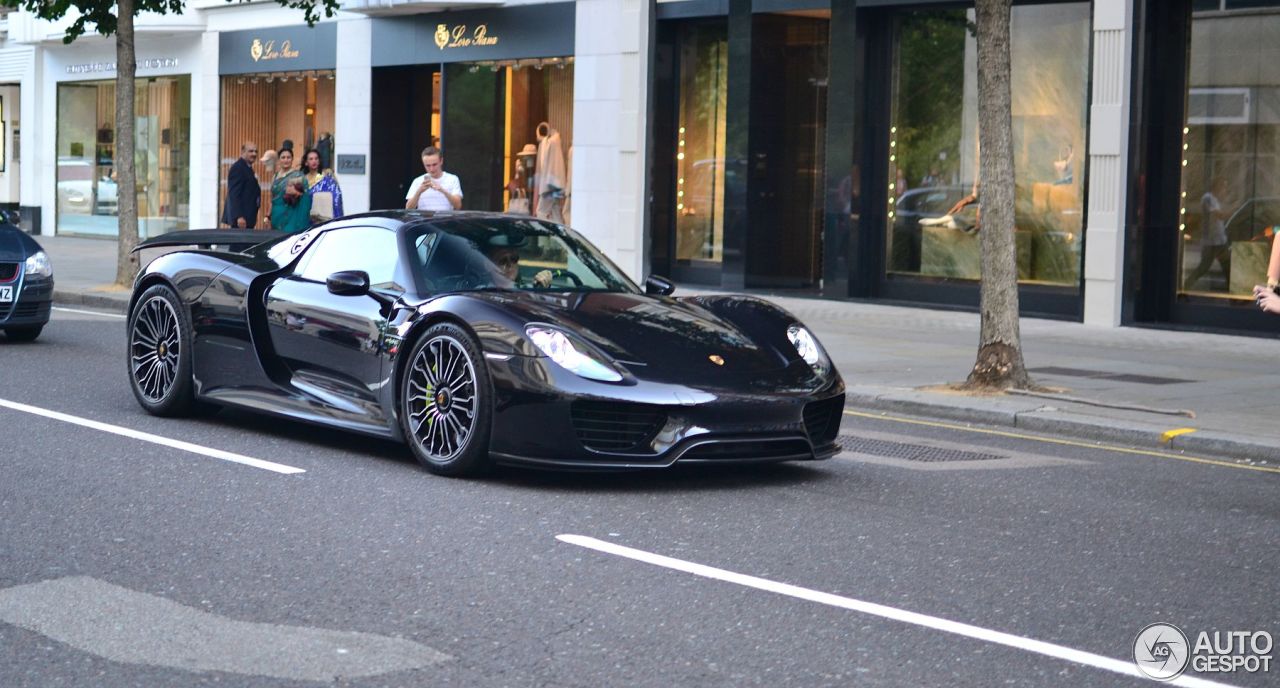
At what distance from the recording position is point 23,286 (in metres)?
14.0

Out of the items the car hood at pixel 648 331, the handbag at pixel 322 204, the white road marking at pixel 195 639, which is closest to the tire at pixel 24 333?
the handbag at pixel 322 204

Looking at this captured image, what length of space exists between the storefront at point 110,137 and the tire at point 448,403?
2688 cm

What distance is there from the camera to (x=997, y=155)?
1255 centimetres

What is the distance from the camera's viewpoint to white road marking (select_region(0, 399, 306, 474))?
325 inches

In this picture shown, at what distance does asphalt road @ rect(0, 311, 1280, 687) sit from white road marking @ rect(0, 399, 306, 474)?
7 cm

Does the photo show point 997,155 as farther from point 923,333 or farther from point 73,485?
point 73,485

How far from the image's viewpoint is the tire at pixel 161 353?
377 inches

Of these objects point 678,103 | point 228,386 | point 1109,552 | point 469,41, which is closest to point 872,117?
point 678,103

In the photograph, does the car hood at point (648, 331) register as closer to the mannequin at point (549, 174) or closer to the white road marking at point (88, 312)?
the white road marking at point (88, 312)

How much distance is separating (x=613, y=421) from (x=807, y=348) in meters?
1.32

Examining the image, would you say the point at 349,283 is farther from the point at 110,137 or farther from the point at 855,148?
the point at 110,137

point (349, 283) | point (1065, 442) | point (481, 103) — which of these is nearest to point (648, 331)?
point (349, 283)

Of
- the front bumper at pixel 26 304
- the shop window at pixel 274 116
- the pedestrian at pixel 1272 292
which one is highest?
the shop window at pixel 274 116

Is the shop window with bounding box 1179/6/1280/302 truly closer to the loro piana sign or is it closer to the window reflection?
the window reflection
